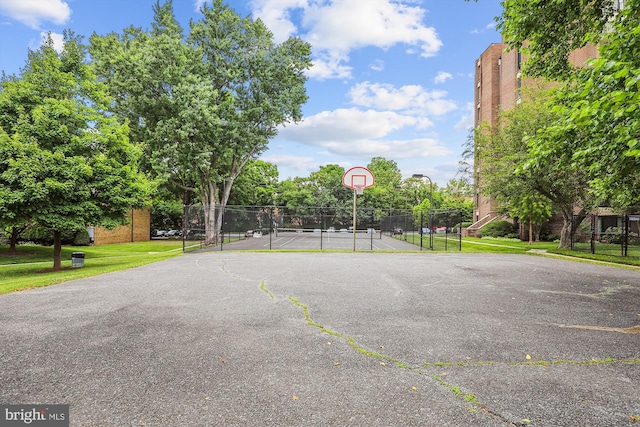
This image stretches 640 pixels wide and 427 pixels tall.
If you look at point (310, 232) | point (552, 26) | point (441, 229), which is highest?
point (552, 26)

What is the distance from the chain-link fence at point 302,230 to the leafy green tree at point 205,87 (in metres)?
0.99

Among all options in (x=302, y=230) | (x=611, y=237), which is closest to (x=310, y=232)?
(x=302, y=230)

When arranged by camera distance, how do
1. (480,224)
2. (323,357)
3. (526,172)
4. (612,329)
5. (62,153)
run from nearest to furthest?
(323,357) → (612,329) → (62,153) → (526,172) → (480,224)

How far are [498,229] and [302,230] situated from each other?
66.3 feet

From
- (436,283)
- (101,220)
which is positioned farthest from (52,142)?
(436,283)

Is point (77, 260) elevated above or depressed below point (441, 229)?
below

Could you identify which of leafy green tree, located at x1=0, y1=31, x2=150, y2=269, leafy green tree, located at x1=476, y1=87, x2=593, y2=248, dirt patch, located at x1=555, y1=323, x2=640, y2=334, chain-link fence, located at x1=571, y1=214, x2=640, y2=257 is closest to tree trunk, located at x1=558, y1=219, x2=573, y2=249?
leafy green tree, located at x1=476, y1=87, x2=593, y2=248

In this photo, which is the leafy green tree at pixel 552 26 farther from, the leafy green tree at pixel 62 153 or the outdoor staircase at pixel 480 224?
the outdoor staircase at pixel 480 224

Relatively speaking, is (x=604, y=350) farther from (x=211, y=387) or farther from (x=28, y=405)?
(x=28, y=405)

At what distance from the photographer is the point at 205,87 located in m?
22.5

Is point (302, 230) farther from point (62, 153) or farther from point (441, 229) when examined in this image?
point (62, 153)

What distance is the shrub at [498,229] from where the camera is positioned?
35062 millimetres

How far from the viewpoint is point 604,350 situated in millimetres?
4281

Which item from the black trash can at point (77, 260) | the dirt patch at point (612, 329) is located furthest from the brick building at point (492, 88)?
the black trash can at point (77, 260)
